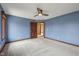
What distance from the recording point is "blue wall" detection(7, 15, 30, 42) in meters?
4.75

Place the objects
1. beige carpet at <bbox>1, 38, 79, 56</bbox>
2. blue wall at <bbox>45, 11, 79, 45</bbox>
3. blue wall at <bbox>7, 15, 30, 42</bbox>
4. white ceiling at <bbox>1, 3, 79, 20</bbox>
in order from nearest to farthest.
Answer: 1. white ceiling at <bbox>1, 3, 79, 20</bbox>
2. beige carpet at <bbox>1, 38, 79, 56</bbox>
3. blue wall at <bbox>45, 11, 79, 45</bbox>
4. blue wall at <bbox>7, 15, 30, 42</bbox>

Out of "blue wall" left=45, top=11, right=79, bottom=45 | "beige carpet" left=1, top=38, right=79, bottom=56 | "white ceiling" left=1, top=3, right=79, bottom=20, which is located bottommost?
"beige carpet" left=1, top=38, right=79, bottom=56

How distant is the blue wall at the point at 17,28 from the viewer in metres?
4.75

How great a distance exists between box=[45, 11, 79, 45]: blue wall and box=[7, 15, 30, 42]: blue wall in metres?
1.69

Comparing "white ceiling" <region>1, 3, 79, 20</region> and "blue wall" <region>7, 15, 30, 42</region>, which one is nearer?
"white ceiling" <region>1, 3, 79, 20</region>

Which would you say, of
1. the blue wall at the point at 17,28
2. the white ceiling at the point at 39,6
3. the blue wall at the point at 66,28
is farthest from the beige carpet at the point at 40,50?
the white ceiling at the point at 39,6

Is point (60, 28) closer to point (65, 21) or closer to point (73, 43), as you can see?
point (65, 21)

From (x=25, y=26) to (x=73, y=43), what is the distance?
10.7 ft

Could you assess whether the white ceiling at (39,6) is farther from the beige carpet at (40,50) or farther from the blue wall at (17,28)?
the beige carpet at (40,50)

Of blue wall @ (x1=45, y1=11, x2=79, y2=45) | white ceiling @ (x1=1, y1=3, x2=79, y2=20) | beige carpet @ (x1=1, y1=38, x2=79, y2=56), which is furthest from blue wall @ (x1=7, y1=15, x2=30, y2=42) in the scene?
blue wall @ (x1=45, y1=11, x2=79, y2=45)

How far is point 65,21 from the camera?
468 centimetres

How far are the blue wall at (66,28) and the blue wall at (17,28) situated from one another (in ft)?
5.56

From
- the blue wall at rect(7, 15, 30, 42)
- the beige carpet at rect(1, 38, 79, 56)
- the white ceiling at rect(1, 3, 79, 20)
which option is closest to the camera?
the white ceiling at rect(1, 3, 79, 20)

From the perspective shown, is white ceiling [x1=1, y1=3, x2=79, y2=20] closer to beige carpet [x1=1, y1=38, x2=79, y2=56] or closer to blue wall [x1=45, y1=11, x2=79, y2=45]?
blue wall [x1=45, y1=11, x2=79, y2=45]
